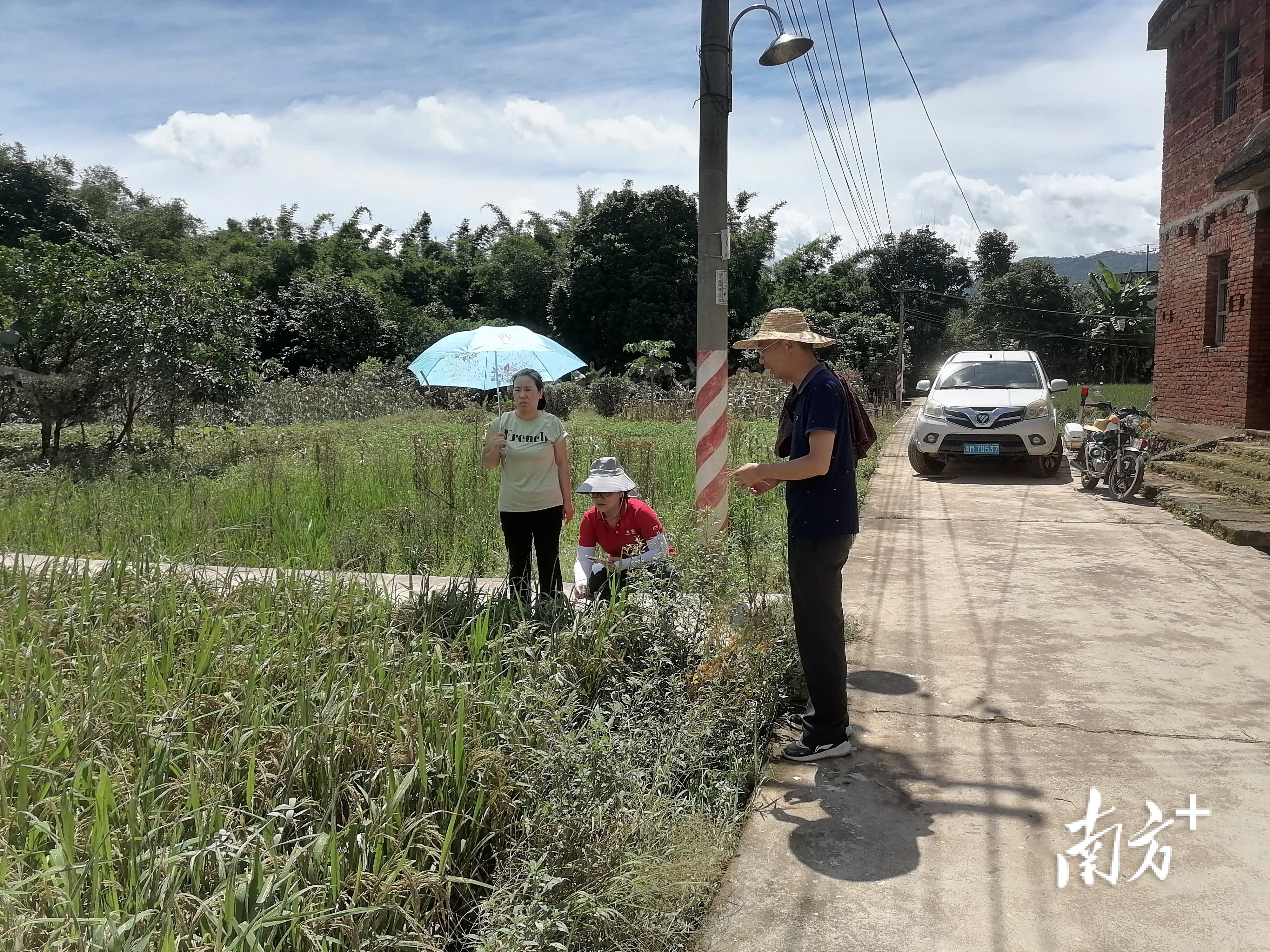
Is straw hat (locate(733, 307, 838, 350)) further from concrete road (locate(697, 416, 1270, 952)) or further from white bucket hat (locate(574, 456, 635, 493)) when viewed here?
concrete road (locate(697, 416, 1270, 952))

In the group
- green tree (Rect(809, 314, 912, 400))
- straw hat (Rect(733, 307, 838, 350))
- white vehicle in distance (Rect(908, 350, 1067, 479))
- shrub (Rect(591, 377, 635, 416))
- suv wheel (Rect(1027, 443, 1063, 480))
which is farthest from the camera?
green tree (Rect(809, 314, 912, 400))

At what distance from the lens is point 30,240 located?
599 inches

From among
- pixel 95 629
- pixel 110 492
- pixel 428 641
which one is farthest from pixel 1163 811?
pixel 110 492

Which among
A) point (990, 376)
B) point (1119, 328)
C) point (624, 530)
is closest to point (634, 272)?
point (990, 376)

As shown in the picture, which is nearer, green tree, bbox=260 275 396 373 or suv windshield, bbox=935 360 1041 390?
suv windshield, bbox=935 360 1041 390

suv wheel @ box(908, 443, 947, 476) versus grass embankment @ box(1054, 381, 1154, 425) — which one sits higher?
grass embankment @ box(1054, 381, 1154, 425)

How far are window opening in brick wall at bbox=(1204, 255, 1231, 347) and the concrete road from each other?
9.14m

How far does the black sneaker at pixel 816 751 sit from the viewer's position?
4086mm

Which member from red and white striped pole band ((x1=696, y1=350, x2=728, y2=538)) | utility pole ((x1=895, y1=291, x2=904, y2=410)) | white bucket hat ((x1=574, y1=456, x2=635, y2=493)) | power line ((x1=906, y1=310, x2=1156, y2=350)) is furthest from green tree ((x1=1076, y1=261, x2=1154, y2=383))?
white bucket hat ((x1=574, y1=456, x2=635, y2=493))

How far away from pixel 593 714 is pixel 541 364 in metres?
4.97

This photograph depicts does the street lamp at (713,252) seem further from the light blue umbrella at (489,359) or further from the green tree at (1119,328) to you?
the green tree at (1119,328)

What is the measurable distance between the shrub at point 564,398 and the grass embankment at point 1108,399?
1160 cm

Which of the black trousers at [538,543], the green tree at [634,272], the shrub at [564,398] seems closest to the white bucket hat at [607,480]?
the black trousers at [538,543]

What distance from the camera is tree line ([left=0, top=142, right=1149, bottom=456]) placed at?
1484 cm
